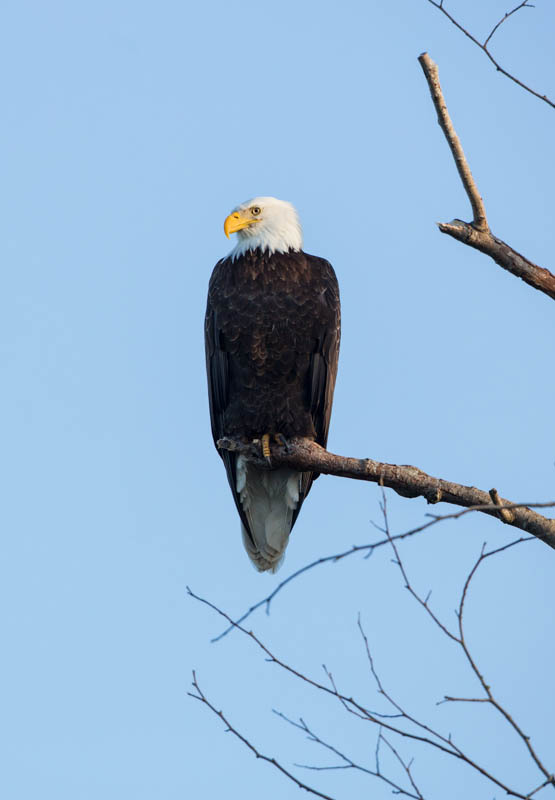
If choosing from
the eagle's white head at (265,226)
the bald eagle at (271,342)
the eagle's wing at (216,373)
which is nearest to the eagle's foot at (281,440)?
the bald eagle at (271,342)

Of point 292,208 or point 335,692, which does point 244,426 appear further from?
point 335,692

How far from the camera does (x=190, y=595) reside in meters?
3.79

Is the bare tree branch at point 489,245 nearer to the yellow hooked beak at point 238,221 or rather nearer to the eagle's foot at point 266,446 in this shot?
the eagle's foot at point 266,446

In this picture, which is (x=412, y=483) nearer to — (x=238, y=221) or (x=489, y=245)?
(x=489, y=245)

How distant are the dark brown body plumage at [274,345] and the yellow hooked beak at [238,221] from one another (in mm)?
323

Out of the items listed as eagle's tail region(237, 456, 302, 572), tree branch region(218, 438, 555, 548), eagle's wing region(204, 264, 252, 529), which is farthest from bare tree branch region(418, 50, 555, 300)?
eagle's tail region(237, 456, 302, 572)

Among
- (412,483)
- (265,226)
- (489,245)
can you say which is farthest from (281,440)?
(489,245)

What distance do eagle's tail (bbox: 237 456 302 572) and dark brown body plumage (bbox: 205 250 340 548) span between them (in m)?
0.38

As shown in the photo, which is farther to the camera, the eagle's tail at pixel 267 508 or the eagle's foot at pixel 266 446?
the eagle's tail at pixel 267 508

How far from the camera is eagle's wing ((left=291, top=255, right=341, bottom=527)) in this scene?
5.78 m

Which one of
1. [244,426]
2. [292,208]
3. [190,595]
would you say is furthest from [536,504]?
[292,208]

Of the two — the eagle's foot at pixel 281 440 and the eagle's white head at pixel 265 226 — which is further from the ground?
the eagle's white head at pixel 265 226

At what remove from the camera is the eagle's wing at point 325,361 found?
578 centimetres

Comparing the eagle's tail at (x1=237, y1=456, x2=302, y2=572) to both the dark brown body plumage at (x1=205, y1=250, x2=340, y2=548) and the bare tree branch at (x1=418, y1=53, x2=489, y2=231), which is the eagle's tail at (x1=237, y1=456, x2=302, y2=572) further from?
the bare tree branch at (x1=418, y1=53, x2=489, y2=231)
